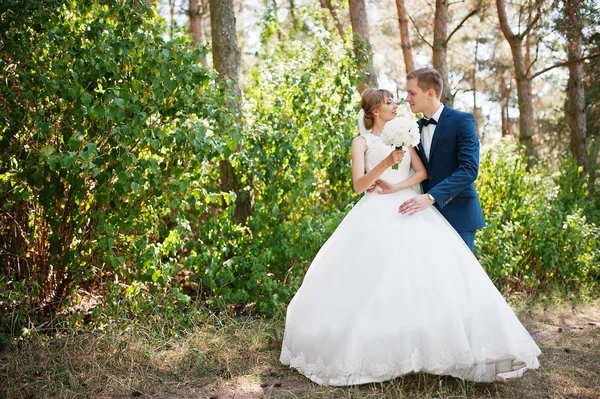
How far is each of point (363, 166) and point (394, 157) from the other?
15.5 inches

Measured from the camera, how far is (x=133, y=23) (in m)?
4.24

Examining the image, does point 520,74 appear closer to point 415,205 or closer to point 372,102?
point 372,102

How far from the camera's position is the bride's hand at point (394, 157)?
3.71 meters

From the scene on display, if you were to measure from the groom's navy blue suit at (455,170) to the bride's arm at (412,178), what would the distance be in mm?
38

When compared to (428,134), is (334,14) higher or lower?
higher

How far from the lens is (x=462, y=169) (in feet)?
12.6

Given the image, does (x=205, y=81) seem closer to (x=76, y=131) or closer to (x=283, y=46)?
(x=76, y=131)

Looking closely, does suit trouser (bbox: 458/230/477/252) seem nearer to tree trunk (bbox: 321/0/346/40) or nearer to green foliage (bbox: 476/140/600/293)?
green foliage (bbox: 476/140/600/293)

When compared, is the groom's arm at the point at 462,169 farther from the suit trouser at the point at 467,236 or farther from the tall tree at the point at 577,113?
the tall tree at the point at 577,113

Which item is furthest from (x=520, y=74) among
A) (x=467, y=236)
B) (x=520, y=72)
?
(x=467, y=236)

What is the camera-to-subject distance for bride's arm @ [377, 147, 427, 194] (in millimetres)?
3977

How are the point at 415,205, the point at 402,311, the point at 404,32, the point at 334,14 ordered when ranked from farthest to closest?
the point at 404,32 < the point at 334,14 < the point at 415,205 < the point at 402,311

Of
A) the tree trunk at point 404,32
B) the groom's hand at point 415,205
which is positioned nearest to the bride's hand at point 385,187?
the groom's hand at point 415,205

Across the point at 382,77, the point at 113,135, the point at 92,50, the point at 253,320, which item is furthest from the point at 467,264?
the point at 382,77
